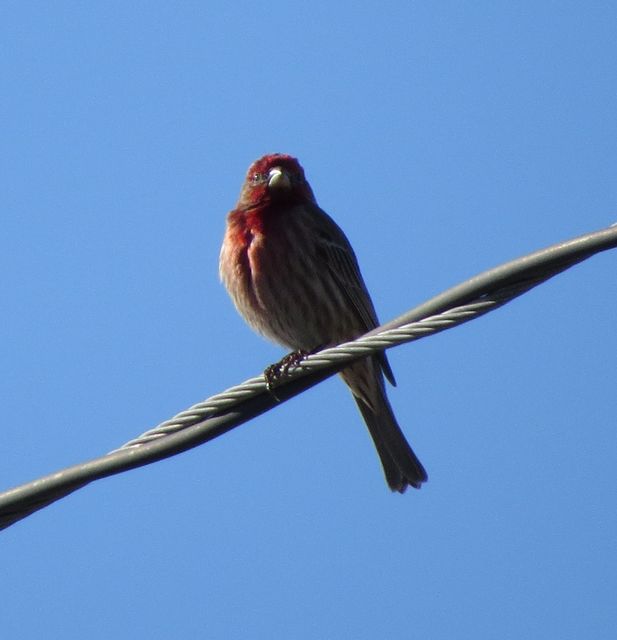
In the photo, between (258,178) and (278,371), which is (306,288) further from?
(278,371)

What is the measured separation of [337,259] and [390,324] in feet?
13.6

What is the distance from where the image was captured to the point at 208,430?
4.88 m

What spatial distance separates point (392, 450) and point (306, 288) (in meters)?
1.33

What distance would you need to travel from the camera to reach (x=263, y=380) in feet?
16.5

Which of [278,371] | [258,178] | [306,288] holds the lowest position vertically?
[278,371]

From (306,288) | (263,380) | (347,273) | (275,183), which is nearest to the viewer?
(263,380)

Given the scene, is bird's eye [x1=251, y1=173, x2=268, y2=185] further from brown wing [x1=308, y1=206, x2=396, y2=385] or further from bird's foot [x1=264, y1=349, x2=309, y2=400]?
bird's foot [x1=264, y1=349, x2=309, y2=400]

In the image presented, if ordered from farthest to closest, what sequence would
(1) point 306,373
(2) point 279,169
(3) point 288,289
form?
(2) point 279,169 → (3) point 288,289 → (1) point 306,373

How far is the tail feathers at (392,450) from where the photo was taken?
9.01 metres

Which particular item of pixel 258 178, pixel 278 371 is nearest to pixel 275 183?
pixel 258 178

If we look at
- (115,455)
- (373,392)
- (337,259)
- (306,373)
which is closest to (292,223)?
(337,259)

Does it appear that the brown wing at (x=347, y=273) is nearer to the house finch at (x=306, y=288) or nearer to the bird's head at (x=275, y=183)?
the house finch at (x=306, y=288)

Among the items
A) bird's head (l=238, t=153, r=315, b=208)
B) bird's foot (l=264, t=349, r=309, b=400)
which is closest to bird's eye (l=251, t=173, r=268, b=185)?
bird's head (l=238, t=153, r=315, b=208)

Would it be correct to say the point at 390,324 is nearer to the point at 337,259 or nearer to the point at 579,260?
the point at 579,260
